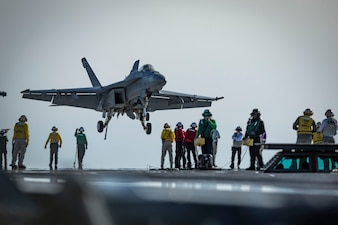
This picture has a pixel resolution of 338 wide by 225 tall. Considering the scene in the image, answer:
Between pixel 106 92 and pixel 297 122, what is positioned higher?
pixel 106 92

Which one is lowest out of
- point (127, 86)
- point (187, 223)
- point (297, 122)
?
point (187, 223)

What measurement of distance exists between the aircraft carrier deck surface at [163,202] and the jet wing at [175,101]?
43617 mm

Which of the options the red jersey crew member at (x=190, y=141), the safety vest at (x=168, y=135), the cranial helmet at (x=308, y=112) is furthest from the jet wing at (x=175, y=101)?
the cranial helmet at (x=308, y=112)

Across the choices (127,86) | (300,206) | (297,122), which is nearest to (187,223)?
(300,206)

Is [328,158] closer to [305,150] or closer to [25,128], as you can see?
[305,150]

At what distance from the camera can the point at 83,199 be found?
2.73ft

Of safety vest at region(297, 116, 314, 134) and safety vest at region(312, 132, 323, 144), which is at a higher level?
safety vest at region(297, 116, 314, 134)

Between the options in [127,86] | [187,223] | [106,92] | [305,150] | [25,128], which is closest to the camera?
[187,223]

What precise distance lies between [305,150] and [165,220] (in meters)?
6.89

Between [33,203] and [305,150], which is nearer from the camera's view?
[33,203]

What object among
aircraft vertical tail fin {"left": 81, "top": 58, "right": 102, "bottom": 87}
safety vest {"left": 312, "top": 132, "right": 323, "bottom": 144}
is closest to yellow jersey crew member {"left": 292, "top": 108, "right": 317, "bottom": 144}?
safety vest {"left": 312, "top": 132, "right": 323, "bottom": 144}

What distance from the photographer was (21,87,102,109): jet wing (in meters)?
44.4

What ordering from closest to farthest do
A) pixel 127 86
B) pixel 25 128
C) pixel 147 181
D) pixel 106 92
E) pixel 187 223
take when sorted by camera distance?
1. pixel 187 223
2. pixel 147 181
3. pixel 25 128
4. pixel 127 86
5. pixel 106 92

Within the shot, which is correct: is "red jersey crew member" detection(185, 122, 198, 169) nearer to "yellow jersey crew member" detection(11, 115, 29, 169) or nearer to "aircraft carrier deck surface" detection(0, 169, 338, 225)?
"yellow jersey crew member" detection(11, 115, 29, 169)
